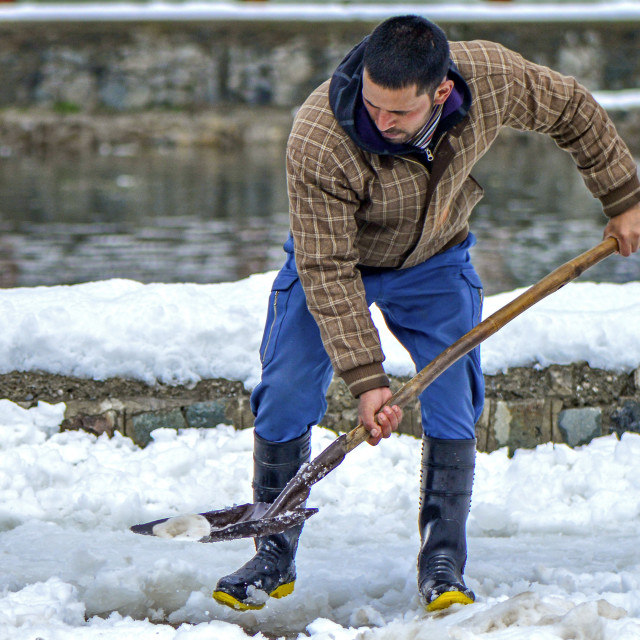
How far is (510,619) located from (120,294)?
8.21 feet

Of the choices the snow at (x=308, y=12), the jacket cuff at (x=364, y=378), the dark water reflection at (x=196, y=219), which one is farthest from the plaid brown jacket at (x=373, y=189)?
the snow at (x=308, y=12)

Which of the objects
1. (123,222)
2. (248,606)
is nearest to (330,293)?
(248,606)

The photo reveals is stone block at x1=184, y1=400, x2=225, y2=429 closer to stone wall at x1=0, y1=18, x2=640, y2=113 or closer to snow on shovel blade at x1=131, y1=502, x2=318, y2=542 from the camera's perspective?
snow on shovel blade at x1=131, y1=502, x2=318, y2=542

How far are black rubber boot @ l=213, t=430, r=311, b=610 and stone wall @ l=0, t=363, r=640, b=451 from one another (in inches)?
39.2

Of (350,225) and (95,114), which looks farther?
(95,114)

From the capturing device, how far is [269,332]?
112 inches

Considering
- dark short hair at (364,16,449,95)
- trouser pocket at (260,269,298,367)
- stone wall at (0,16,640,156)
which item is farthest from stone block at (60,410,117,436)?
stone wall at (0,16,640,156)

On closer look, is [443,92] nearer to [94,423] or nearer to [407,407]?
[407,407]

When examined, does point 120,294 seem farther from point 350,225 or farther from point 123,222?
point 123,222

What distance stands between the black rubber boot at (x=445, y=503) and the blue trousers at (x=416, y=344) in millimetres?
46

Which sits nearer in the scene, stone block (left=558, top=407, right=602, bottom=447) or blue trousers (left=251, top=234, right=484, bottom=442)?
blue trousers (left=251, top=234, right=484, bottom=442)

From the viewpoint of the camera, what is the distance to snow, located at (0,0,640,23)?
19625 millimetres

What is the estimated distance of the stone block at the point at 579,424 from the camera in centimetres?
391

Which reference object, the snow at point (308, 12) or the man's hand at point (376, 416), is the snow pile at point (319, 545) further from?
the snow at point (308, 12)
